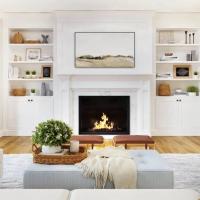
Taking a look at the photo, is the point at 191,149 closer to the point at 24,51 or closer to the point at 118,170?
the point at 118,170

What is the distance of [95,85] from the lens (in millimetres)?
8234

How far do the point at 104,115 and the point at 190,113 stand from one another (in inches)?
71.3

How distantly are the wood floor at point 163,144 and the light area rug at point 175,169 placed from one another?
0.54 meters

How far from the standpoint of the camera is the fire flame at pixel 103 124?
27.5 feet

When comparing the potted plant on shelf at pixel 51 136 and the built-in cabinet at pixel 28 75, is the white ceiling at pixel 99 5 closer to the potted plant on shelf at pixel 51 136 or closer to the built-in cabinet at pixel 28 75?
the built-in cabinet at pixel 28 75

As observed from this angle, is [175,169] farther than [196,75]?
No

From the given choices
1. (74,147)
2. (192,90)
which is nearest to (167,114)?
(192,90)

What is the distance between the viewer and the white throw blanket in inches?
141

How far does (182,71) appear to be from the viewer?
340 inches

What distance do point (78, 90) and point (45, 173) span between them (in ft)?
15.5

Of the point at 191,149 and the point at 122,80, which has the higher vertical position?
the point at 122,80

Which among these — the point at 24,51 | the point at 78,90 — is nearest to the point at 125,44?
the point at 78,90

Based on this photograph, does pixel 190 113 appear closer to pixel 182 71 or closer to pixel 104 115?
pixel 182 71
